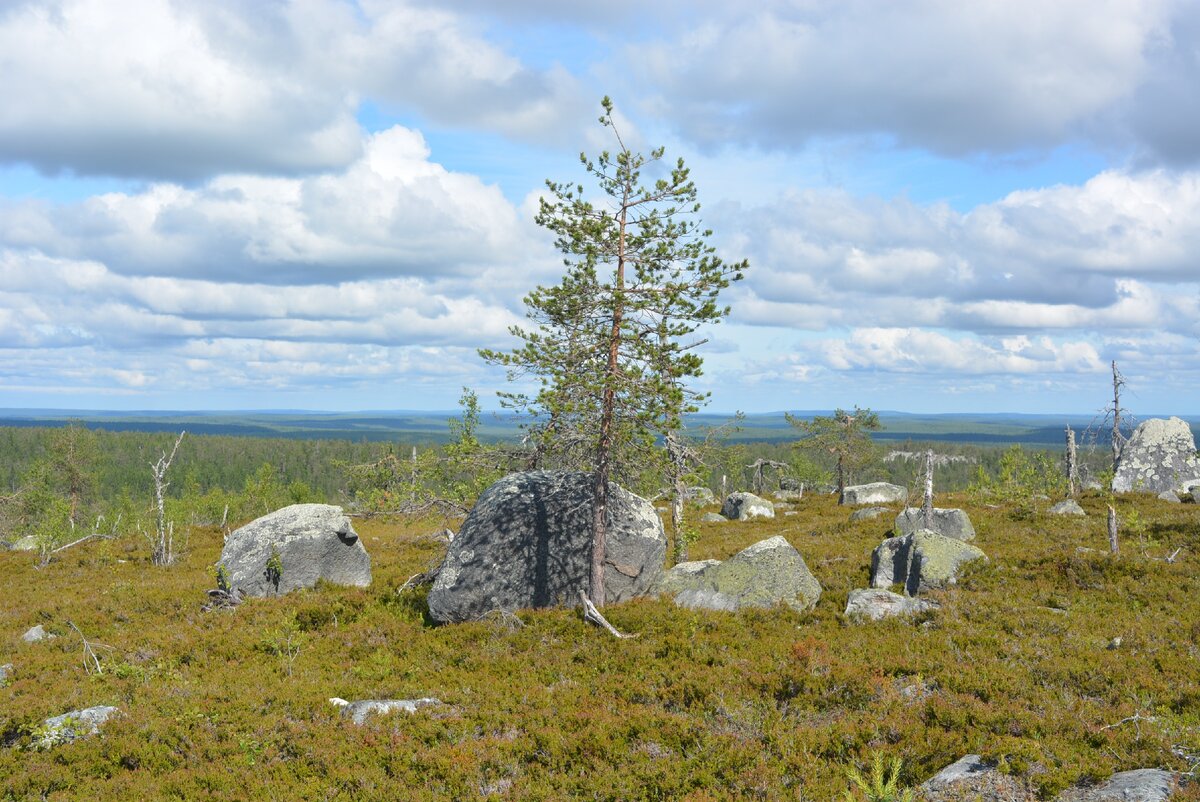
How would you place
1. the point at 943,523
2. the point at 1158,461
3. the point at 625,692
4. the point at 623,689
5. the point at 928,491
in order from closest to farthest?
1. the point at 625,692
2. the point at 623,689
3. the point at 928,491
4. the point at 943,523
5. the point at 1158,461

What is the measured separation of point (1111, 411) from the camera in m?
31.5

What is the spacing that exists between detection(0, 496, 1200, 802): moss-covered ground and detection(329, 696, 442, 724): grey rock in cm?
36

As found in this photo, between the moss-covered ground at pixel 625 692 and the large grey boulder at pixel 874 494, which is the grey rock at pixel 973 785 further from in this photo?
the large grey boulder at pixel 874 494

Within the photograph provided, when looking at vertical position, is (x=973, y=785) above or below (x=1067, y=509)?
below

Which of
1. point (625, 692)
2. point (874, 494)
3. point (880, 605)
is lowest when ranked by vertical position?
point (625, 692)

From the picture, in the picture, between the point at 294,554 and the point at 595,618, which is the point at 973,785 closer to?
the point at 595,618

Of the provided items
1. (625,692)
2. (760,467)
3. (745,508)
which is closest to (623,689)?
(625,692)

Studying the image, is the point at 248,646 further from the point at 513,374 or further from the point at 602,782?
the point at 602,782

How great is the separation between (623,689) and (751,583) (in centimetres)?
692

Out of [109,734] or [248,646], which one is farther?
[248,646]

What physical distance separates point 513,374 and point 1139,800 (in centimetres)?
1443

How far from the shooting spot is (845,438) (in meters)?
52.8

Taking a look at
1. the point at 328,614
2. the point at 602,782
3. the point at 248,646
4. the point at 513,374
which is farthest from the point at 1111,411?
the point at 248,646

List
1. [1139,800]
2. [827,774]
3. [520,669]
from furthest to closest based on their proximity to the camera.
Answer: [520,669], [827,774], [1139,800]
